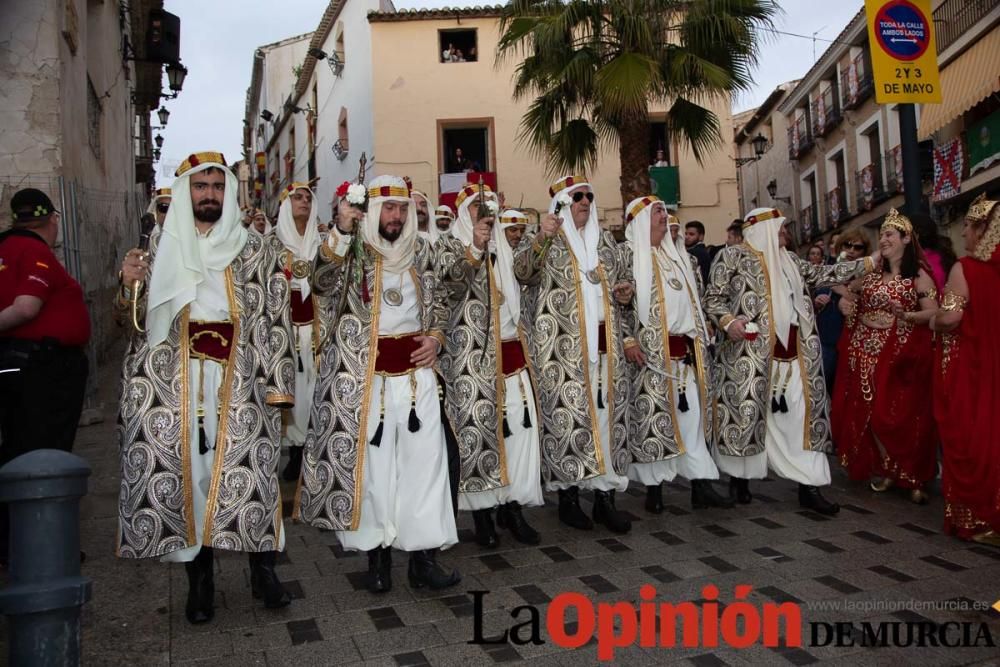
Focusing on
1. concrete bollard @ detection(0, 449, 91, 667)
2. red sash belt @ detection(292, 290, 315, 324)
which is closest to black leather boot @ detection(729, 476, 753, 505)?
red sash belt @ detection(292, 290, 315, 324)

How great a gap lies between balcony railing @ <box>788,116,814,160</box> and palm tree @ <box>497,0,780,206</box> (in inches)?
690

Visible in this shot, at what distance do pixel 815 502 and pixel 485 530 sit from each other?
2133 mm

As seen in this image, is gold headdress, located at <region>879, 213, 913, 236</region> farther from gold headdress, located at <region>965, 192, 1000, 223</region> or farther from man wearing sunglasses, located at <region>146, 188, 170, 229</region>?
man wearing sunglasses, located at <region>146, 188, 170, 229</region>

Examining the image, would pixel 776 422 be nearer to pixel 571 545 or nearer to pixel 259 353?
pixel 571 545

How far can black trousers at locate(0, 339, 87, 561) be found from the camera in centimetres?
406

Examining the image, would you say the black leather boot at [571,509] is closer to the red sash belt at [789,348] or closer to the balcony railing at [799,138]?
the red sash belt at [789,348]

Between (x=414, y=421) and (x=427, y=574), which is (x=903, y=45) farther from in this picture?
(x=427, y=574)

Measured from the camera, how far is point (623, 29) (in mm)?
10023

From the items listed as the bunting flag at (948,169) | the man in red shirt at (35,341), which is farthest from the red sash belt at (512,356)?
the bunting flag at (948,169)

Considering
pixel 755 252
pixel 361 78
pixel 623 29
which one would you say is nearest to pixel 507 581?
pixel 755 252

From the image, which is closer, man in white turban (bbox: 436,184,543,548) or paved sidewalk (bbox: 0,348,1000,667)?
paved sidewalk (bbox: 0,348,1000,667)

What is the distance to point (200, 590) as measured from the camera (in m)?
3.48

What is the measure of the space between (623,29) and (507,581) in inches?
315

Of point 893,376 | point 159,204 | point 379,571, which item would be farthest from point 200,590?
point 893,376
